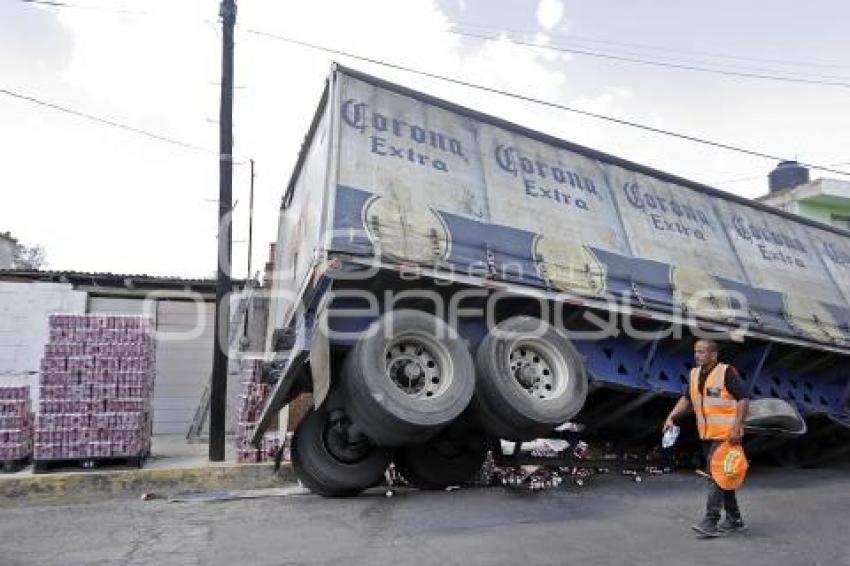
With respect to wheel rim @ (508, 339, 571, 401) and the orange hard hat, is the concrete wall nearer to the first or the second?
wheel rim @ (508, 339, 571, 401)

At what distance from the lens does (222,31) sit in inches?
372

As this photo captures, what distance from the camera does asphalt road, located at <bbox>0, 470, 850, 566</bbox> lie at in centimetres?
430

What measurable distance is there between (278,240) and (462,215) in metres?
3.13

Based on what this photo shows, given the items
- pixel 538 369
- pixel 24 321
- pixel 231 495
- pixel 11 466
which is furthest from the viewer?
pixel 24 321

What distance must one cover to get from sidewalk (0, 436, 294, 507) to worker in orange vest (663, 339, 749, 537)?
4.54 m

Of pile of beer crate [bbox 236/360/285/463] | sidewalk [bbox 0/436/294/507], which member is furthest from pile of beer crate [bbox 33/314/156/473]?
pile of beer crate [bbox 236/360/285/463]

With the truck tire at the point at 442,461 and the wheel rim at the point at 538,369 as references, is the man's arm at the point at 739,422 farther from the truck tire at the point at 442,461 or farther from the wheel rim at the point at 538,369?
the truck tire at the point at 442,461

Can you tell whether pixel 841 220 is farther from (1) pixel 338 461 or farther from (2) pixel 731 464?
(1) pixel 338 461

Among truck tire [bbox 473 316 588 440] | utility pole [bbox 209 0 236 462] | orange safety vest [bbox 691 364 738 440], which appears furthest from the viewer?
utility pole [bbox 209 0 236 462]

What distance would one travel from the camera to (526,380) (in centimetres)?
621

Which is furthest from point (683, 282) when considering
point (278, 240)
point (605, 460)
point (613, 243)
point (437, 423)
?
point (278, 240)

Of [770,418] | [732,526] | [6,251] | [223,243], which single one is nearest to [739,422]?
[732,526]

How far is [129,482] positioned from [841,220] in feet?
72.9

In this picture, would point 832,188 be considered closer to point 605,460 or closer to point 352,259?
point 605,460
